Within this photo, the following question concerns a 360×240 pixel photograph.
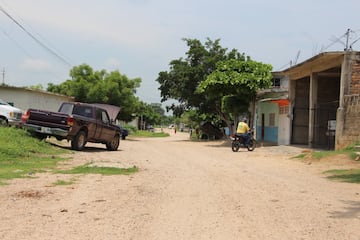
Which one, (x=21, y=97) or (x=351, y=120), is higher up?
(x=21, y=97)

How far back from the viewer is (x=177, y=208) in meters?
7.66

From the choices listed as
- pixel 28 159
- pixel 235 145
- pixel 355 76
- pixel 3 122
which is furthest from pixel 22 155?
pixel 355 76

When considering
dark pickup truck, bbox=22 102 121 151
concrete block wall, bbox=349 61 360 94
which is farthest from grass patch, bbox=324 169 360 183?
dark pickup truck, bbox=22 102 121 151

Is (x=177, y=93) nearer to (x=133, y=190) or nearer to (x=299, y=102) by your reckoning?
(x=299, y=102)

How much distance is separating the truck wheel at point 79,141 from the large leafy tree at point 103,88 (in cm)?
2442

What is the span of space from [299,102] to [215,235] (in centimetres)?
2429

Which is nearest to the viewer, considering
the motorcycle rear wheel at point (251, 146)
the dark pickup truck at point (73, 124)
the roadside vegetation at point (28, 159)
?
the roadside vegetation at point (28, 159)

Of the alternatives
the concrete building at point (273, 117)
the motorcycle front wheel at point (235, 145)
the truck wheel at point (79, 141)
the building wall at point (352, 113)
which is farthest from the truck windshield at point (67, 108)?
the concrete building at point (273, 117)

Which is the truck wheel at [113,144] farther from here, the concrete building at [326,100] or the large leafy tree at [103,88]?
the large leafy tree at [103,88]

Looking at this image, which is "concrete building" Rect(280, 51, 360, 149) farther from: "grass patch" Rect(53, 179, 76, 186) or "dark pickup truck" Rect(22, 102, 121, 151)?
"grass patch" Rect(53, 179, 76, 186)

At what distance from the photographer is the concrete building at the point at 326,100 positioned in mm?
20844

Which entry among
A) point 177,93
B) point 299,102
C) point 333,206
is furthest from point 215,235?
point 177,93

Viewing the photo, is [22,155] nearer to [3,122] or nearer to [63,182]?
[63,182]

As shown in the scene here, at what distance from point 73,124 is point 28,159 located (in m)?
4.08
